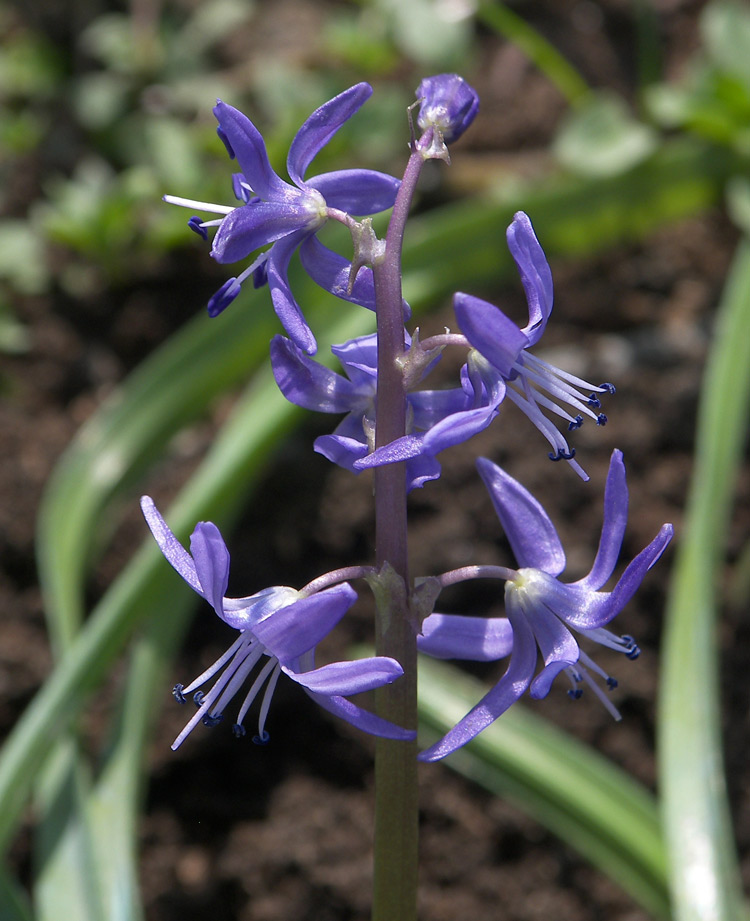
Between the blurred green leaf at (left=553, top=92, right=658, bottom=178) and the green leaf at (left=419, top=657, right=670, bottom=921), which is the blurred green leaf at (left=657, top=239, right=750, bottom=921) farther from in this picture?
the blurred green leaf at (left=553, top=92, right=658, bottom=178)

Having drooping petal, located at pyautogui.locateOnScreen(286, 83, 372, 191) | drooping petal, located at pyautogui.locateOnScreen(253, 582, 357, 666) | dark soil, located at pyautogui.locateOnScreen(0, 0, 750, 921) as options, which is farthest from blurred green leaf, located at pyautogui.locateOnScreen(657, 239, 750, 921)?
drooping petal, located at pyautogui.locateOnScreen(286, 83, 372, 191)

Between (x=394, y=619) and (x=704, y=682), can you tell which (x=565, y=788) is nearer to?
(x=704, y=682)

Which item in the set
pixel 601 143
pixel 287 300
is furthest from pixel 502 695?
pixel 601 143

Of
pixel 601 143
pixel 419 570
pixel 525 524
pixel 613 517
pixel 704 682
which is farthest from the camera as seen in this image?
pixel 601 143

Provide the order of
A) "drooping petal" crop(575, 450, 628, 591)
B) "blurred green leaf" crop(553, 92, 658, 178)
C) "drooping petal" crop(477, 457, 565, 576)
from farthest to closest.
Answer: "blurred green leaf" crop(553, 92, 658, 178)
"drooping petal" crop(477, 457, 565, 576)
"drooping petal" crop(575, 450, 628, 591)

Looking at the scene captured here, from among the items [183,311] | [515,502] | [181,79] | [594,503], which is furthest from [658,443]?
[181,79]

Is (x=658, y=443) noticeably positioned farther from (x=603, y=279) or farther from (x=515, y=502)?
(x=515, y=502)
